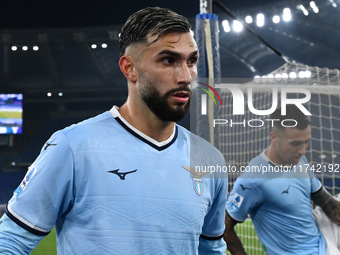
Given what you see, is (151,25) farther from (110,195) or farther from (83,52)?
(83,52)

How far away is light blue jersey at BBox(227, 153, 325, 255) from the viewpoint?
10.5 feet

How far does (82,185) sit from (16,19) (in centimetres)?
1811

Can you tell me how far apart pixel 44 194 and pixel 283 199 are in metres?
2.16

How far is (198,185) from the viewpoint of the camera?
1.55 m

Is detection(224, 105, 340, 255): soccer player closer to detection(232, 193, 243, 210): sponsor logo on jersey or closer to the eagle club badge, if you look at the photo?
detection(232, 193, 243, 210): sponsor logo on jersey

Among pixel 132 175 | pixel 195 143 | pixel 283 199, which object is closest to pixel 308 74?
pixel 283 199

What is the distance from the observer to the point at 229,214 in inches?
131

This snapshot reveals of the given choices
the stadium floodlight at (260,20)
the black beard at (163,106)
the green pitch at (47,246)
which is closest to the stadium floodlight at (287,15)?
the stadium floodlight at (260,20)

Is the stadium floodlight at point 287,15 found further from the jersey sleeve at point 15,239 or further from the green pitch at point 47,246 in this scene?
the jersey sleeve at point 15,239

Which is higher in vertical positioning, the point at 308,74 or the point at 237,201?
the point at 308,74

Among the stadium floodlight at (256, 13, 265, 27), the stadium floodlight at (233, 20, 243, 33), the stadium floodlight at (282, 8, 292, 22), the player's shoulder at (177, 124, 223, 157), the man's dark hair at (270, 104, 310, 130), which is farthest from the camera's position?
the stadium floodlight at (233, 20, 243, 33)

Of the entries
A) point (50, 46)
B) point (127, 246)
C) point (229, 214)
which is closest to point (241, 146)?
point (229, 214)

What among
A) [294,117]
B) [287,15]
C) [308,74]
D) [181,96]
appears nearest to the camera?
[181,96]

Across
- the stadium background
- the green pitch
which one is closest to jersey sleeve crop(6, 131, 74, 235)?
the green pitch
